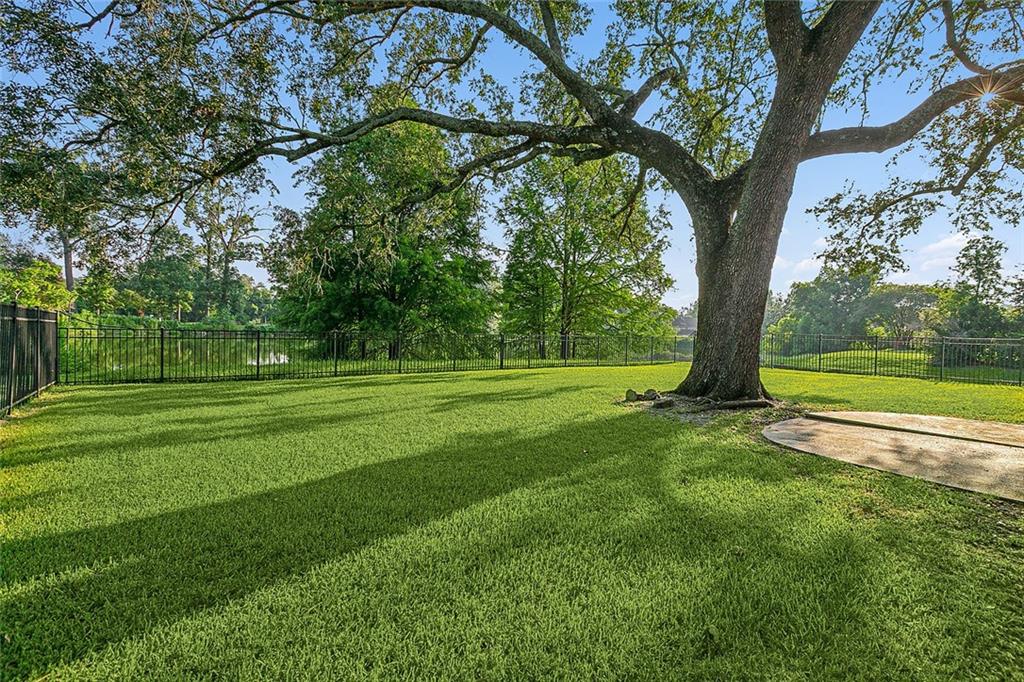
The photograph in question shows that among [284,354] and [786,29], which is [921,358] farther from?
[284,354]

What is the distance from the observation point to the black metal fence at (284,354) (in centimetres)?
1063

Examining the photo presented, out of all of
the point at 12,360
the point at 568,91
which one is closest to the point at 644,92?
the point at 568,91

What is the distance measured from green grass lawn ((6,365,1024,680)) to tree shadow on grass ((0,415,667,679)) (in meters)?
0.01

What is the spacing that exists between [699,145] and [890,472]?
381 inches

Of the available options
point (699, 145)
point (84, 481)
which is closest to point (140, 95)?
point (84, 481)

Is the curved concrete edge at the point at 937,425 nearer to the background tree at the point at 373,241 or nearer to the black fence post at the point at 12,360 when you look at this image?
the background tree at the point at 373,241

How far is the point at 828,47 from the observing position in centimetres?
598

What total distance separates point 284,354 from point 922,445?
1484cm

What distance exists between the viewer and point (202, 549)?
2.20 metres

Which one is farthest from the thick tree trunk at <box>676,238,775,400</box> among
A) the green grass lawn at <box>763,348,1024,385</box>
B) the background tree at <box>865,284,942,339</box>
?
the background tree at <box>865,284,942,339</box>

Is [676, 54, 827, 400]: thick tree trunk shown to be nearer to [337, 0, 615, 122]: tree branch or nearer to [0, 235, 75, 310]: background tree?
[337, 0, 615, 122]: tree branch

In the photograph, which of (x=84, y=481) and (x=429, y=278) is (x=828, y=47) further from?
(x=429, y=278)

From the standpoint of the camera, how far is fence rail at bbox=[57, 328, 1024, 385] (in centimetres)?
1110

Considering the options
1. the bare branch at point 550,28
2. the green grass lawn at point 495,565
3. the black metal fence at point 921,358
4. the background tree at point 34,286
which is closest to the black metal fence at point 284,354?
the background tree at point 34,286
